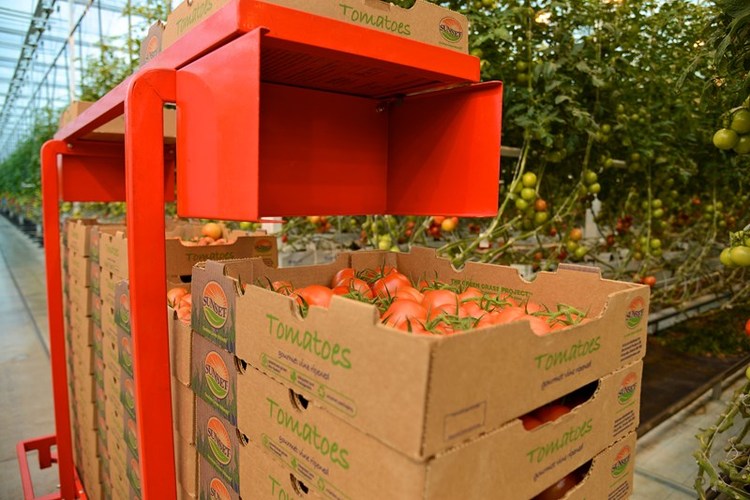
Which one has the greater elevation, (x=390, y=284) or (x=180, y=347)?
(x=390, y=284)

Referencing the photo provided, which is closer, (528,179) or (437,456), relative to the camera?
(437,456)

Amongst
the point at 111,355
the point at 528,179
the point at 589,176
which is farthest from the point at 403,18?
the point at 589,176

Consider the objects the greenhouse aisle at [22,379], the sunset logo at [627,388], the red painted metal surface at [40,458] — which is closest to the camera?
the sunset logo at [627,388]

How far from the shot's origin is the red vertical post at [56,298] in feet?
5.72

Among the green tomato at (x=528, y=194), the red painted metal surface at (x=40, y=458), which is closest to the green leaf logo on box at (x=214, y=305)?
the red painted metal surface at (x=40, y=458)

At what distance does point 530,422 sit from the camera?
2.69 ft

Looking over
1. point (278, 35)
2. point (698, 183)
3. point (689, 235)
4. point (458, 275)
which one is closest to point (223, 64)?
point (278, 35)

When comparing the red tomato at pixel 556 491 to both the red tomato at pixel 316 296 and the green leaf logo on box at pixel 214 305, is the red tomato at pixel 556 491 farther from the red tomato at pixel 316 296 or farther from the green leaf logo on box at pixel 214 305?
the green leaf logo on box at pixel 214 305

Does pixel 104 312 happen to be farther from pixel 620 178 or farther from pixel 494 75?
pixel 620 178

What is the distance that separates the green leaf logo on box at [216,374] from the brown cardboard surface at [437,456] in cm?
6

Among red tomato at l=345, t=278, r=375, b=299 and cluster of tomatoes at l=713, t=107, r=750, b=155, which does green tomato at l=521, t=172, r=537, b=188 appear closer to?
cluster of tomatoes at l=713, t=107, r=750, b=155

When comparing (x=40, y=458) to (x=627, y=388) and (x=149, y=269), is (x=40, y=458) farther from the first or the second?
(x=627, y=388)

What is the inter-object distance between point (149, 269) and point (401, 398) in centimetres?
57

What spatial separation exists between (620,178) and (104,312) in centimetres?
291
